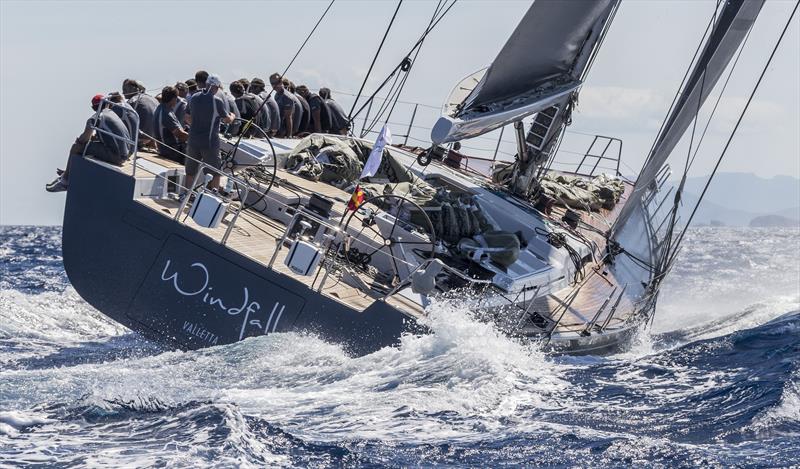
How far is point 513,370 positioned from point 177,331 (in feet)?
9.52

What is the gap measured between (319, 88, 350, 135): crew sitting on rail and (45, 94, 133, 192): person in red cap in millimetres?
5394

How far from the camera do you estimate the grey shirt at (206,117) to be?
36.0 feet

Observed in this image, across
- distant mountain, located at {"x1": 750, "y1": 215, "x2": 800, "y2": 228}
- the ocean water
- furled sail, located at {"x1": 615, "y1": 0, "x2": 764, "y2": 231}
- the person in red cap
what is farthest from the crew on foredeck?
distant mountain, located at {"x1": 750, "y1": 215, "x2": 800, "y2": 228}

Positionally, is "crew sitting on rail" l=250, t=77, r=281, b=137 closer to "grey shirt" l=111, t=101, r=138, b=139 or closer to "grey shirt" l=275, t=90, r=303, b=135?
"grey shirt" l=275, t=90, r=303, b=135

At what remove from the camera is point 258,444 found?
7.39 meters

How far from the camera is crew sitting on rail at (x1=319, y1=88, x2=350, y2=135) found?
15891 millimetres

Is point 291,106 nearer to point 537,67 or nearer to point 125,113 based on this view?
point 537,67

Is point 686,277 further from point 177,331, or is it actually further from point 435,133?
point 177,331

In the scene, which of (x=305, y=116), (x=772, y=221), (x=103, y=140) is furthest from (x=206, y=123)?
(x=772, y=221)

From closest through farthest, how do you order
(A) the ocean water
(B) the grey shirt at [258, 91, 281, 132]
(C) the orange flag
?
(A) the ocean water < (C) the orange flag < (B) the grey shirt at [258, 91, 281, 132]

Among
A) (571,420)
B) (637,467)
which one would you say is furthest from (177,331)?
(637,467)

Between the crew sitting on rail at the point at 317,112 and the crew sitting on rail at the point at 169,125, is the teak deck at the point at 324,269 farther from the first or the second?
the crew sitting on rail at the point at 317,112

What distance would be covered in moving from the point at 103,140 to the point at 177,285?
1602 mm

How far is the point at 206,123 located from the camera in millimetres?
11078
